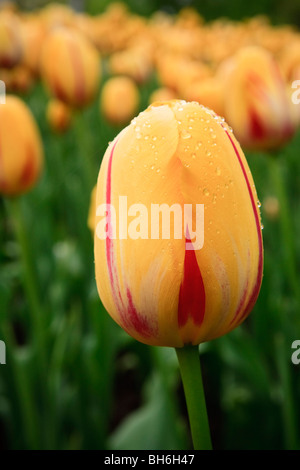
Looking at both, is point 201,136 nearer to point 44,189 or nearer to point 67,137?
point 44,189

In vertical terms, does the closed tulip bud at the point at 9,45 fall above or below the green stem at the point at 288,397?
above

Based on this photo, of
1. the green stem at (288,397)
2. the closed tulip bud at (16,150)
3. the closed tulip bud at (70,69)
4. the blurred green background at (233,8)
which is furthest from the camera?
the blurred green background at (233,8)

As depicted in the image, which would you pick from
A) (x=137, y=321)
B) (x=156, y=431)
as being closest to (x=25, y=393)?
(x=156, y=431)

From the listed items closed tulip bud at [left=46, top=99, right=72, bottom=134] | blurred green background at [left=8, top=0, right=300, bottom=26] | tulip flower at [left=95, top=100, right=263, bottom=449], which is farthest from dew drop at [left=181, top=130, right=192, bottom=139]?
blurred green background at [left=8, top=0, right=300, bottom=26]

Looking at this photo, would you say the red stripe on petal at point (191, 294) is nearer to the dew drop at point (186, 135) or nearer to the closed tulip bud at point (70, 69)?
the dew drop at point (186, 135)

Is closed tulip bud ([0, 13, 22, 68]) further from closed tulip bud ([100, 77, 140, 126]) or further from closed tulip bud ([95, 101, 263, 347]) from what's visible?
closed tulip bud ([95, 101, 263, 347])

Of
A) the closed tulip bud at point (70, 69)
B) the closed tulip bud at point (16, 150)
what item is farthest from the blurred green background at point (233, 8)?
the closed tulip bud at point (16, 150)

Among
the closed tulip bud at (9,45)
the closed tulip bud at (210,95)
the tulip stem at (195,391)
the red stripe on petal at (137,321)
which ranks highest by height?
the closed tulip bud at (9,45)

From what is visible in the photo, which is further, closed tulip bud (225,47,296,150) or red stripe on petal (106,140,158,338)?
closed tulip bud (225,47,296,150)
